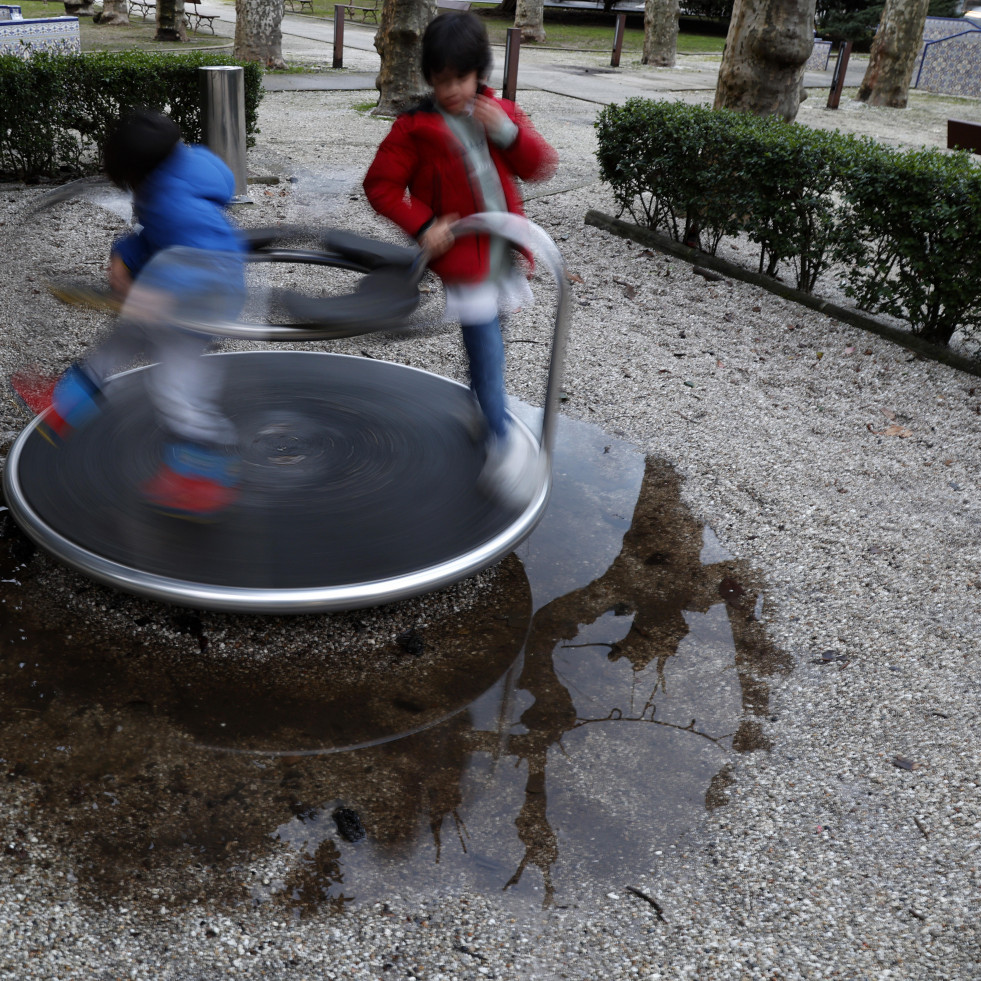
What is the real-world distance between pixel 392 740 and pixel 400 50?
941 cm

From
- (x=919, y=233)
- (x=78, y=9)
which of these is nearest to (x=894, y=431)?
(x=919, y=233)

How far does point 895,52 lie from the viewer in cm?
1522

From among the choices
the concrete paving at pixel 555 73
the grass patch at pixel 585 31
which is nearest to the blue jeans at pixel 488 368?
the concrete paving at pixel 555 73

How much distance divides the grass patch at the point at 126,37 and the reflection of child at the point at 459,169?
1516 centimetres

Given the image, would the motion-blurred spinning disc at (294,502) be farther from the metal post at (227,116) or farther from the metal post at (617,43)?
the metal post at (617,43)

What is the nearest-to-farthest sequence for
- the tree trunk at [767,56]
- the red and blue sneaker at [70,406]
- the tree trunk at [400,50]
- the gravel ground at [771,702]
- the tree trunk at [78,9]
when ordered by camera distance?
1. the gravel ground at [771,702]
2. the red and blue sneaker at [70,406]
3. the tree trunk at [767,56]
4. the tree trunk at [400,50]
5. the tree trunk at [78,9]

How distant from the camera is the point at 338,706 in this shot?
2.72 meters

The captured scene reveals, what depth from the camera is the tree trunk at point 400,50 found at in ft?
32.6

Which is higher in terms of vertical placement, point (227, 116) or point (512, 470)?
point (227, 116)

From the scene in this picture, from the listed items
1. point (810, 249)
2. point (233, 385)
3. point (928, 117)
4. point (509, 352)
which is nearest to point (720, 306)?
point (810, 249)

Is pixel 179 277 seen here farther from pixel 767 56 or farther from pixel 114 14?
pixel 114 14

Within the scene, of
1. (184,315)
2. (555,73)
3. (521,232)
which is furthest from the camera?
(555,73)

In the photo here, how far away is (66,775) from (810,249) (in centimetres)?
528

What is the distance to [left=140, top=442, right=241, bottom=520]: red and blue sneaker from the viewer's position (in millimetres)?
3143
